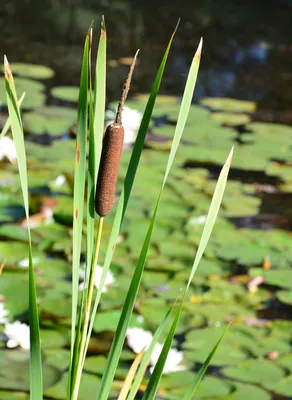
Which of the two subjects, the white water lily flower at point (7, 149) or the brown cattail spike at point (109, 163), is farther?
the white water lily flower at point (7, 149)

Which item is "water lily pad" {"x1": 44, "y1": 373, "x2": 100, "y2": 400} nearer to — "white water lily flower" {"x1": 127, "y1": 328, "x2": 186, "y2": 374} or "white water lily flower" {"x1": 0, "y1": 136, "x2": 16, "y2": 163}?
"white water lily flower" {"x1": 127, "y1": 328, "x2": 186, "y2": 374}

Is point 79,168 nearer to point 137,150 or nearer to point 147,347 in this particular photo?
point 137,150

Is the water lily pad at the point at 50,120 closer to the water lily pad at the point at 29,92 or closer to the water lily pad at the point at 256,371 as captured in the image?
the water lily pad at the point at 29,92

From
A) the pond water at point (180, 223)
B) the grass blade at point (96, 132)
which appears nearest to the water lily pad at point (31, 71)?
the pond water at point (180, 223)

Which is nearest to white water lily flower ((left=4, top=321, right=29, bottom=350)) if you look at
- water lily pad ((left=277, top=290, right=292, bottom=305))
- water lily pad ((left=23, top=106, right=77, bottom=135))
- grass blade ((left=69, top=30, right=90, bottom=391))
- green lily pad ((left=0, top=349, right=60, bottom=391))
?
green lily pad ((left=0, top=349, right=60, bottom=391))

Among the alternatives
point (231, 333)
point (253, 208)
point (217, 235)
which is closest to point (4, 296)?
point (231, 333)

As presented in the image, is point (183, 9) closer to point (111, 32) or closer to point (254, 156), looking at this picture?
point (111, 32)
